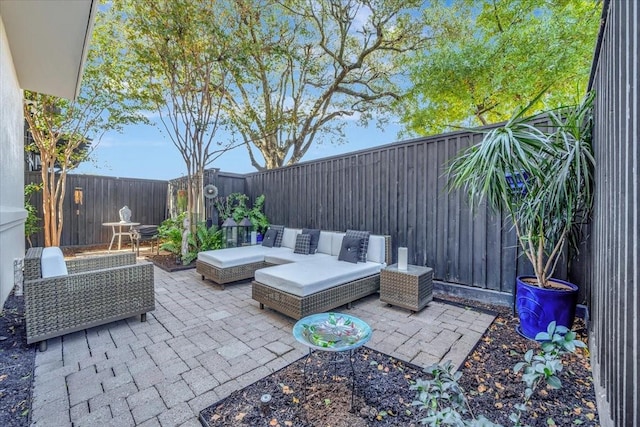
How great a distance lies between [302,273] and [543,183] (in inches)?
108

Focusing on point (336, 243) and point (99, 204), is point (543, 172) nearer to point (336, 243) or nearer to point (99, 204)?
point (336, 243)

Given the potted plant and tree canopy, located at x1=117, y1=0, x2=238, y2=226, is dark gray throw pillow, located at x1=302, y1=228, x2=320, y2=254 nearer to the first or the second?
the potted plant

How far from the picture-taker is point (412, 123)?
954cm

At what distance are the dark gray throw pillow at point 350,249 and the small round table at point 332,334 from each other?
204cm

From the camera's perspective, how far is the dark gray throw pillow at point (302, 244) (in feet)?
16.7

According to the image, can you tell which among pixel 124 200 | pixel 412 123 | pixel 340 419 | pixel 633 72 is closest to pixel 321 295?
pixel 340 419

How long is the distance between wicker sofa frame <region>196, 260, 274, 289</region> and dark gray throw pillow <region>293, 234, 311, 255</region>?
23.6 inches

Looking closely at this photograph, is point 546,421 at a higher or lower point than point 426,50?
lower

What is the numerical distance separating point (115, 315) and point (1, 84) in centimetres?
314

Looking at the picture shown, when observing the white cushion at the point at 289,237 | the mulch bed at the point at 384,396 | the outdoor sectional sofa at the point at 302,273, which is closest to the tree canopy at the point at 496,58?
Answer: the outdoor sectional sofa at the point at 302,273

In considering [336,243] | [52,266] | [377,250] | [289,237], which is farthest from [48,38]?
[377,250]

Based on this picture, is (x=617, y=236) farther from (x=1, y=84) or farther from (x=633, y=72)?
(x=1, y=84)

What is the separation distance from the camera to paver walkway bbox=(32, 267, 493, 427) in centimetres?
187

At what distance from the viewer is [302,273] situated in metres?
3.59
